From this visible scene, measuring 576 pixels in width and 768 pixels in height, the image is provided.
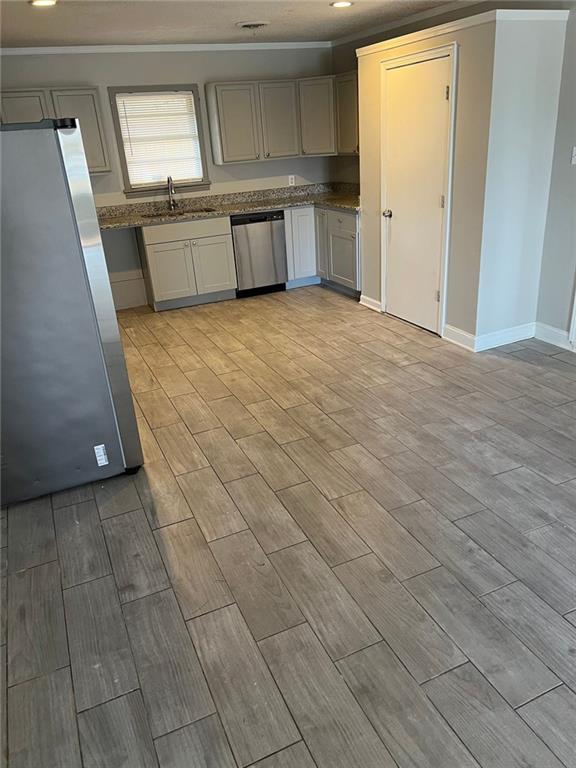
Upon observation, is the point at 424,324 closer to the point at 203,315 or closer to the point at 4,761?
the point at 203,315

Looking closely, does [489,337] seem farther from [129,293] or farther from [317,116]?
[129,293]

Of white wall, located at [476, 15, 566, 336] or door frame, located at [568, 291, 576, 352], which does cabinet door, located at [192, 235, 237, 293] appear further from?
door frame, located at [568, 291, 576, 352]

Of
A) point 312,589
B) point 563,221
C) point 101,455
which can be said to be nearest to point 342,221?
point 563,221

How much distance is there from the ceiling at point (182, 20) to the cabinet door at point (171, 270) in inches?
72.5

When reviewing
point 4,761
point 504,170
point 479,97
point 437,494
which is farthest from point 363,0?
point 4,761

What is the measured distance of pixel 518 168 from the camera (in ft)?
12.8

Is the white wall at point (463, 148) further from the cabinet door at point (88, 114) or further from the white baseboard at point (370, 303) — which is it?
the cabinet door at point (88, 114)

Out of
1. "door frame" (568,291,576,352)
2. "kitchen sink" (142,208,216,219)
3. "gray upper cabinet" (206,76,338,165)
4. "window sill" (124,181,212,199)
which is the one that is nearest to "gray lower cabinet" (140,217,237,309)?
"kitchen sink" (142,208,216,219)

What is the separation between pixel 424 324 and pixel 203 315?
2220mm

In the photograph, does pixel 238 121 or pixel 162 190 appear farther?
pixel 162 190

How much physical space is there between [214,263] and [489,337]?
2944 millimetres

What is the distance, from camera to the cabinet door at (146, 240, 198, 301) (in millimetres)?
5609

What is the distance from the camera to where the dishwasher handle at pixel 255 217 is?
5836 mm

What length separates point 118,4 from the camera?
3.54 meters
